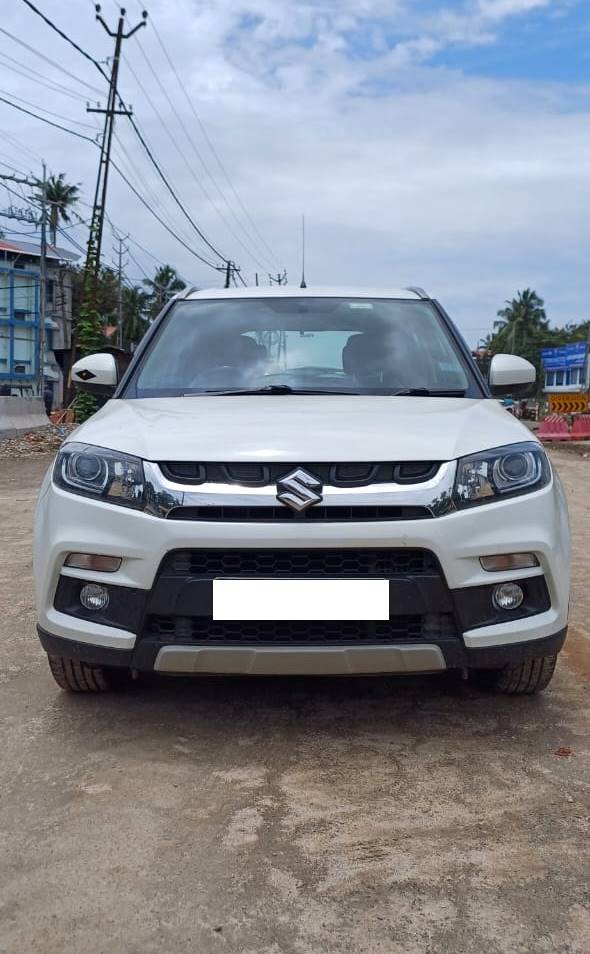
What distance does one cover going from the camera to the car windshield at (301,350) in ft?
12.0

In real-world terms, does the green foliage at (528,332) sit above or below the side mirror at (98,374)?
above

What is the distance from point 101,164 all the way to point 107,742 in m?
25.2

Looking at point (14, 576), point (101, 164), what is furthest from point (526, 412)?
point (14, 576)

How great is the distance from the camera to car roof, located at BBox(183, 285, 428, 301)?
4227 millimetres

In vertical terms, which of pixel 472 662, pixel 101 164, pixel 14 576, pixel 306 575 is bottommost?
pixel 14 576

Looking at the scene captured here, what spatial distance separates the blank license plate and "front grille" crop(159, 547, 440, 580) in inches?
1.0

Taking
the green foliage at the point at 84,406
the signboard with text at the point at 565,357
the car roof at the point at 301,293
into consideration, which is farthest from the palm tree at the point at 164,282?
the car roof at the point at 301,293

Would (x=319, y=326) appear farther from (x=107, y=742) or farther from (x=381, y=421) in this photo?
(x=107, y=742)

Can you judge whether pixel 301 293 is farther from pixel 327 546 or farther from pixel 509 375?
pixel 327 546

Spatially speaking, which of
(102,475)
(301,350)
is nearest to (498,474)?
(102,475)

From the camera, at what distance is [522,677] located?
10.2 ft

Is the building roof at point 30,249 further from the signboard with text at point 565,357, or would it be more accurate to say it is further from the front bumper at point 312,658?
the front bumper at point 312,658

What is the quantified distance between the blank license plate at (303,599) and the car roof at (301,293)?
6.53ft

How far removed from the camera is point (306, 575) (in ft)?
8.53
